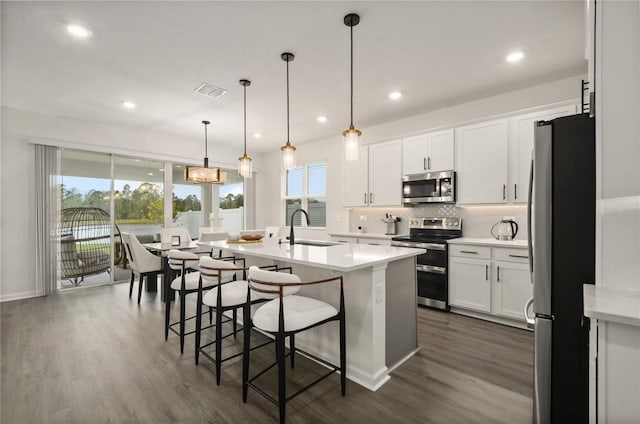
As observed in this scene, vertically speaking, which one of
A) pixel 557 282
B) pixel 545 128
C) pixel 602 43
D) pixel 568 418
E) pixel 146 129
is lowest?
pixel 568 418

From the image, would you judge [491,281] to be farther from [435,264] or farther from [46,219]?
[46,219]

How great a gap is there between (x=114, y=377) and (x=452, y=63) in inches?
163

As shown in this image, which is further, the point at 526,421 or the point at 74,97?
the point at 74,97

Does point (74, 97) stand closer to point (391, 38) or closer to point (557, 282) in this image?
point (391, 38)

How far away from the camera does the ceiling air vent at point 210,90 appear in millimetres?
3648

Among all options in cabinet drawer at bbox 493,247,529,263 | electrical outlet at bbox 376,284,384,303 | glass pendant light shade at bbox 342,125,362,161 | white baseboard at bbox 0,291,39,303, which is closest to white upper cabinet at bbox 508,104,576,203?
cabinet drawer at bbox 493,247,529,263

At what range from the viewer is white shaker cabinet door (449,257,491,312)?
138 inches

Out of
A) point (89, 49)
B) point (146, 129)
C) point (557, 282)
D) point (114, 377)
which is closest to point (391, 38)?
point (557, 282)

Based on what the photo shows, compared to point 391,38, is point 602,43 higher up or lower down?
lower down

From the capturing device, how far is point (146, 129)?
554 centimetres

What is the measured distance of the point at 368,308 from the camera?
217 centimetres

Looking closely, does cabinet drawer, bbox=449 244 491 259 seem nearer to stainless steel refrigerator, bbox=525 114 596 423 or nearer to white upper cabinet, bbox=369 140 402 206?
white upper cabinet, bbox=369 140 402 206

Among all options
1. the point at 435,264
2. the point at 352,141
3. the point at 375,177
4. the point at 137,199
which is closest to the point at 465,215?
the point at 435,264

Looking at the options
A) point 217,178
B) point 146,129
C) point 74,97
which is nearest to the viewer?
point 74,97
